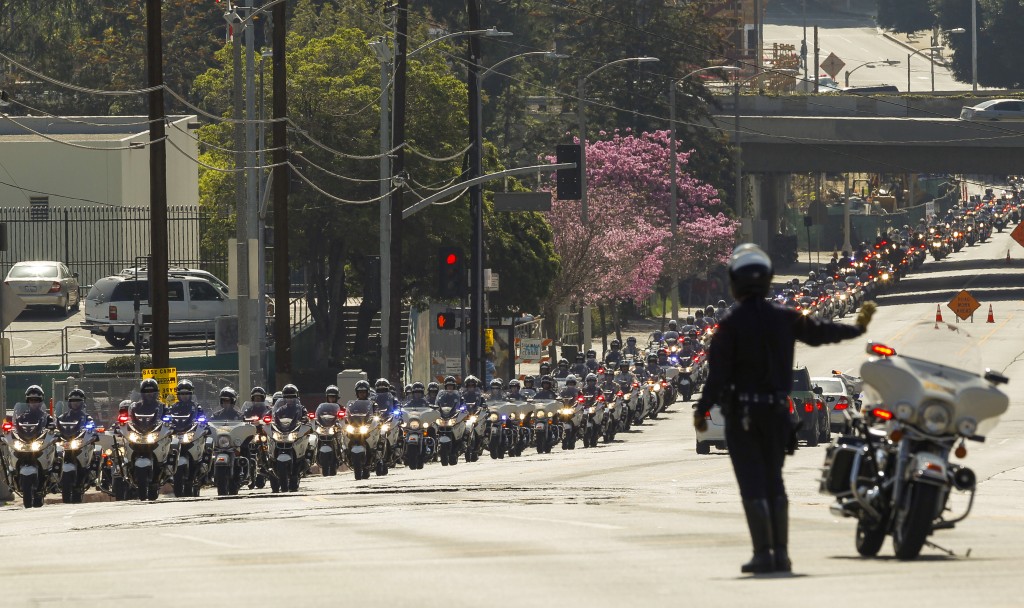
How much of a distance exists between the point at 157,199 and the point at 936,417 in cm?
2253

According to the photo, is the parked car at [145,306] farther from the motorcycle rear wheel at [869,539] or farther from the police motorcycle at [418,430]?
the motorcycle rear wheel at [869,539]

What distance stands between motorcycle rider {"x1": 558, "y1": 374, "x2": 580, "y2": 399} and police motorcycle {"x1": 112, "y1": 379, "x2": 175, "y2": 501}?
587 inches

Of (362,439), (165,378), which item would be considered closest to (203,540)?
(362,439)

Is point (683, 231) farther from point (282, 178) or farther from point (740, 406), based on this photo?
point (740, 406)

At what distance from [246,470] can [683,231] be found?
58.0 m

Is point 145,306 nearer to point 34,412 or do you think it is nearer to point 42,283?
point 42,283

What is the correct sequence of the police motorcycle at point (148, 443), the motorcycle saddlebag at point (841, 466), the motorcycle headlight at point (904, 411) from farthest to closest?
1. the police motorcycle at point (148, 443)
2. the motorcycle saddlebag at point (841, 466)
3. the motorcycle headlight at point (904, 411)

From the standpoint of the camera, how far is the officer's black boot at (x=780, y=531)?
11.3 meters

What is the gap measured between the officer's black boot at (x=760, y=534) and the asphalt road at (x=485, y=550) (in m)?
0.13

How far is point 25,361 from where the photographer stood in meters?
48.9

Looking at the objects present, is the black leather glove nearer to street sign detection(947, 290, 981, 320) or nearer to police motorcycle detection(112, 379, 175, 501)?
police motorcycle detection(112, 379, 175, 501)

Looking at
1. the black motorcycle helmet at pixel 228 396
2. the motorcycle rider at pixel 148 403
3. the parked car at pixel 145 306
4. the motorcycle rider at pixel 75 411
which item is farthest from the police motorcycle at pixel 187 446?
the parked car at pixel 145 306

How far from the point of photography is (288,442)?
27.5m

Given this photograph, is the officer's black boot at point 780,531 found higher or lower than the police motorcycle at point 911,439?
lower
